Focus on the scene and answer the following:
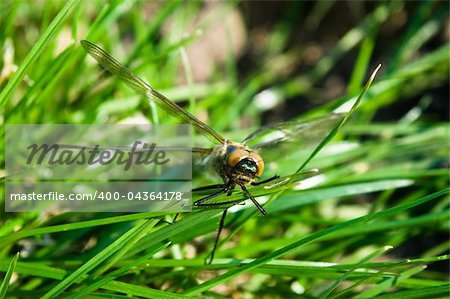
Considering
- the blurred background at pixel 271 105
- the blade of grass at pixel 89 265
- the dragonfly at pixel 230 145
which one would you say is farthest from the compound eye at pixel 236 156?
the blade of grass at pixel 89 265

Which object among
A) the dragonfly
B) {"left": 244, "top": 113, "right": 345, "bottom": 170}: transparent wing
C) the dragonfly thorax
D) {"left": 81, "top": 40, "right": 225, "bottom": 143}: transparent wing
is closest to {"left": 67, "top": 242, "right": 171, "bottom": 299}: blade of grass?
the dragonfly

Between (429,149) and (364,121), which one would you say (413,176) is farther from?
(364,121)

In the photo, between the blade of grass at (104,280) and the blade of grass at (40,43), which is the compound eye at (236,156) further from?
the blade of grass at (40,43)

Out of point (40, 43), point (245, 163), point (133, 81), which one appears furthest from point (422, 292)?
point (40, 43)

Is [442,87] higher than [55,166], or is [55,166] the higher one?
[442,87]

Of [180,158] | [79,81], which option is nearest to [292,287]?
[180,158]
